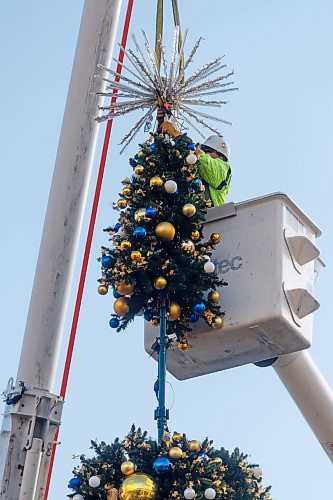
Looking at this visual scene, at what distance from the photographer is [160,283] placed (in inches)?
352

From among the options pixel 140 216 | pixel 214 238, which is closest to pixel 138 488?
pixel 140 216

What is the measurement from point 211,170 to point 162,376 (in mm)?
2007

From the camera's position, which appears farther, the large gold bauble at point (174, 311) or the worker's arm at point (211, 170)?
the worker's arm at point (211, 170)

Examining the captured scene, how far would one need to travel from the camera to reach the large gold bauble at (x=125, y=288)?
908 cm

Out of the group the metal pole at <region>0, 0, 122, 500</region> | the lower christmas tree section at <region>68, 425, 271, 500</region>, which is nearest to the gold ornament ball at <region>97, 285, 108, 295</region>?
the metal pole at <region>0, 0, 122, 500</region>

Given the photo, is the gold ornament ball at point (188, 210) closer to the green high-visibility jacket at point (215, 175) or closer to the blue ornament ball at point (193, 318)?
the blue ornament ball at point (193, 318)

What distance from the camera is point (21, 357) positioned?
8.77 meters

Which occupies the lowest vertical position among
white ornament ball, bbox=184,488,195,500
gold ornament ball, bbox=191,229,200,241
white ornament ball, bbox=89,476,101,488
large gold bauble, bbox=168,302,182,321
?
white ornament ball, bbox=184,488,195,500

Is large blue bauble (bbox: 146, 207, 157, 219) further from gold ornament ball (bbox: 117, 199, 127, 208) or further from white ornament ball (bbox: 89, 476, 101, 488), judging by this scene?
white ornament ball (bbox: 89, 476, 101, 488)

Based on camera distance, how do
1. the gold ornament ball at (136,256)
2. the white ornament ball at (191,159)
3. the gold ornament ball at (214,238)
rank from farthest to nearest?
the gold ornament ball at (214,238) < the white ornament ball at (191,159) < the gold ornament ball at (136,256)

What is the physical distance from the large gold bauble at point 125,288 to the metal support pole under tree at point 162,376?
0.25 metres

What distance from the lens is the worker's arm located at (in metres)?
10.1

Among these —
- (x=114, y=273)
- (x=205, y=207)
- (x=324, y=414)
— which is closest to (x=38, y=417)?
(x=114, y=273)

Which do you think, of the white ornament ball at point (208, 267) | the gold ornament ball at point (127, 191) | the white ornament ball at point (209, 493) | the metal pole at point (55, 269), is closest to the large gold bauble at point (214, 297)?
the white ornament ball at point (208, 267)
